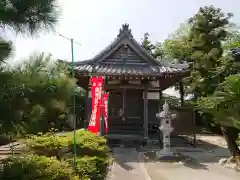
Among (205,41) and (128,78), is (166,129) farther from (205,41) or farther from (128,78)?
(205,41)

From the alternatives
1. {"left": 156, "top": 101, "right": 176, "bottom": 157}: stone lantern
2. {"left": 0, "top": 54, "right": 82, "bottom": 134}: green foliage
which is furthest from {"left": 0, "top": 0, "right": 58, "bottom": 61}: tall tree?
{"left": 156, "top": 101, "right": 176, "bottom": 157}: stone lantern

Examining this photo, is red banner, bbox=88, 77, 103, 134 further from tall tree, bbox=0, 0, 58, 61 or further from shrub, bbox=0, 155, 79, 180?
tall tree, bbox=0, 0, 58, 61

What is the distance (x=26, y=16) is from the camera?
11.1ft

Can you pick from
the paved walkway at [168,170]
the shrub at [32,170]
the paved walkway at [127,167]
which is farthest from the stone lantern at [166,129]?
the shrub at [32,170]

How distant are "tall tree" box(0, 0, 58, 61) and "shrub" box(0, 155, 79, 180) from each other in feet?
3.97

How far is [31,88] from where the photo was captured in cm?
336

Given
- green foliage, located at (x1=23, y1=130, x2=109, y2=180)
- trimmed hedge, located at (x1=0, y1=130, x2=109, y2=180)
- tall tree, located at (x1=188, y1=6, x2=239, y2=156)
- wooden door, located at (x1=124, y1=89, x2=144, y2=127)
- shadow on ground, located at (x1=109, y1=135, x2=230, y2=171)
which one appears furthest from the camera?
tall tree, located at (x1=188, y1=6, x2=239, y2=156)

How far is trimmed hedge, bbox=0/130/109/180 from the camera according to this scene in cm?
356

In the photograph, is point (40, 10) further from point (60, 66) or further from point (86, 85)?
point (86, 85)

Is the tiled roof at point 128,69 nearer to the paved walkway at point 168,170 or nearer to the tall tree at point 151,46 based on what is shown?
the paved walkway at point 168,170

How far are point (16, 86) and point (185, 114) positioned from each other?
11444mm

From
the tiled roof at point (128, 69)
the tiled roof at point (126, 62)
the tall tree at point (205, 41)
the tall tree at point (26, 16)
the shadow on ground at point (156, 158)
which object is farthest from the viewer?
the tall tree at point (205, 41)

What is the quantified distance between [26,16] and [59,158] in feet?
10.2

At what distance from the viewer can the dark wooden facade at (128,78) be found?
13.3m
